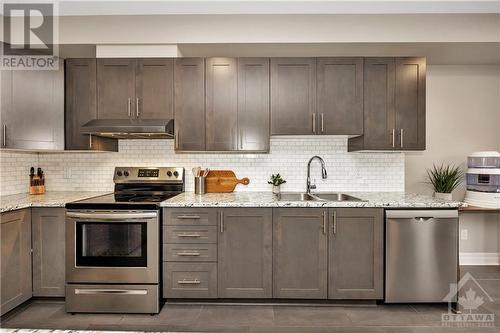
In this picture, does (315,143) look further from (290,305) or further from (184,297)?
(184,297)

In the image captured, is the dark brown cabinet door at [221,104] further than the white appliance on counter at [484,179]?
No

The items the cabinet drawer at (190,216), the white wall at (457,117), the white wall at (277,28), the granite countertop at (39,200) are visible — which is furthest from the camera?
the white wall at (457,117)

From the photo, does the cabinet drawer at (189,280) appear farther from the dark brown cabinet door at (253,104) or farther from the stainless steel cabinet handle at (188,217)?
the dark brown cabinet door at (253,104)

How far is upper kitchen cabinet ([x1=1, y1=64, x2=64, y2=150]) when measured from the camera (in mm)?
2951

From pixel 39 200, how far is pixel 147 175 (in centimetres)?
101

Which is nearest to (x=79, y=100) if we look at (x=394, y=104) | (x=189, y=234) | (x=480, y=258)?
(x=189, y=234)

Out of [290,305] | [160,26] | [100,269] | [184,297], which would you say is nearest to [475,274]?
[290,305]

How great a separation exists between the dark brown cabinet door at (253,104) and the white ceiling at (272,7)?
0.49 meters

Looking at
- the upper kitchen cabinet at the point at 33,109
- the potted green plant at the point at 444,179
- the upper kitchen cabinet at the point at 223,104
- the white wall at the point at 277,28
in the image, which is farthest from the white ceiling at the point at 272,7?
the potted green plant at the point at 444,179

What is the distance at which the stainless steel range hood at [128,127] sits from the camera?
3.11m

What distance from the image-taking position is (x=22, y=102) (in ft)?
10.1

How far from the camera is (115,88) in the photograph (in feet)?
10.8

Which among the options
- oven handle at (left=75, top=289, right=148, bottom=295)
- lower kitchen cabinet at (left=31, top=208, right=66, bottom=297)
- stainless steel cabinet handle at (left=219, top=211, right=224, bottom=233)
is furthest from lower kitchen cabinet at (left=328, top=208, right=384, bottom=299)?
lower kitchen cabinet at (left=31, top=208, right=66, bottom=297)

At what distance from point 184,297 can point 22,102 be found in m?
2.33
